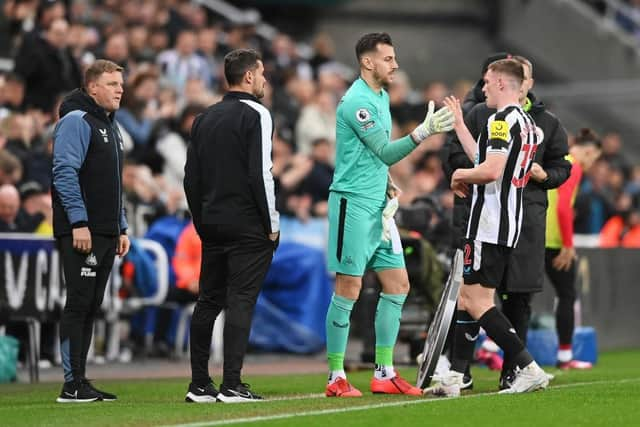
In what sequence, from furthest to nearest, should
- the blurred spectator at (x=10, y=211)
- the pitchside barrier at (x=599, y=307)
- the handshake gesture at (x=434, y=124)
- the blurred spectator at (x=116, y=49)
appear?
1. the blurred spectator at (x=116, y=49)
2. the pitchside barrier at (x=599, y=307)
3. the blurred spectator at (x=10, y=211)
4. the handshake gesture at (x=434, y=124)

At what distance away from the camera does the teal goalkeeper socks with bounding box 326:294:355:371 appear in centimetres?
1086

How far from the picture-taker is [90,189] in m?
11.2

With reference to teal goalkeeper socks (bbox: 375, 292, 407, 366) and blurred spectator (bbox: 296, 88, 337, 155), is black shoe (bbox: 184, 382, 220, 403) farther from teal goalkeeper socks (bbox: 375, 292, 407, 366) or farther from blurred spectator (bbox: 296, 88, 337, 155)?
blurred spectator (bbox: 296, 88, 337, 155)

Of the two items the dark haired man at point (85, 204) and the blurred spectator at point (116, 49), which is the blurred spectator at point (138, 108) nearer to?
the blurred spectator at point (116, 49)

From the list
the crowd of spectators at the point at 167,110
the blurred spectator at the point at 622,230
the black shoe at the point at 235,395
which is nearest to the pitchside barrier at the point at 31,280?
the crowd of spectators at the point at 167,110

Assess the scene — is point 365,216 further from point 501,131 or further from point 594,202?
point 594,202

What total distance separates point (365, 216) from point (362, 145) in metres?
0.49

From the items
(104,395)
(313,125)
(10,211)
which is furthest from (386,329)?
(313,125)

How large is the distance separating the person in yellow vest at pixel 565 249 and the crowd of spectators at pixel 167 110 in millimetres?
1529

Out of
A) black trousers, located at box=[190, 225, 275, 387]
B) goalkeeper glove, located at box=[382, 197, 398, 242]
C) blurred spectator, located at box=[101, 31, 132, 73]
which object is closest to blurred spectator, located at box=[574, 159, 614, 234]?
blurred spectator, located at box=[101, 31, 132, 73]

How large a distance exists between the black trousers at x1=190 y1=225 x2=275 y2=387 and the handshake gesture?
48.1 inches

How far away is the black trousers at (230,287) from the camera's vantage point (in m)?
10.4

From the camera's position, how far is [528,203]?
1138 centimetres

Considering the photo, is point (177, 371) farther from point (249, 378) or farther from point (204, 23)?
point (204, 23)
